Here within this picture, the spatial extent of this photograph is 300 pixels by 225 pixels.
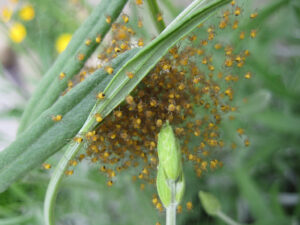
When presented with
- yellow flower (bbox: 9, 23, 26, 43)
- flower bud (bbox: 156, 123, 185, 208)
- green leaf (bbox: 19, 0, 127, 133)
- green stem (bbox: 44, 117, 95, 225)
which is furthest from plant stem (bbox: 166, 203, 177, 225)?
yellow flower (bbox: 9, 23, 26, 43)

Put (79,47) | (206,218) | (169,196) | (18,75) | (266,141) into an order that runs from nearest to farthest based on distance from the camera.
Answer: (169,196) → (79,47) → (206,218) → (266,141) → (18,75)

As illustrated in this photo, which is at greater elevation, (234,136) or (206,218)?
(234,136)

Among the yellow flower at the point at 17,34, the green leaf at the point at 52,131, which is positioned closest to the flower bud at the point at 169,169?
the green leaf at the point at 52,131

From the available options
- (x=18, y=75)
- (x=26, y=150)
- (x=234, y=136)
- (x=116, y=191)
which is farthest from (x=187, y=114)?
(x=18, y=75)

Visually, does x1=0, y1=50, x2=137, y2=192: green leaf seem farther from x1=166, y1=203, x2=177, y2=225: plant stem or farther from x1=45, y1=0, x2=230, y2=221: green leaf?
x1=166, y1=203, x2=177, y2=225: plant stem

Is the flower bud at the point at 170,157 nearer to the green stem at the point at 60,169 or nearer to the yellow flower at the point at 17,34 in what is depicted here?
the green stem at the point at 60,169

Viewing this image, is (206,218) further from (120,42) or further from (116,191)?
(120,42)

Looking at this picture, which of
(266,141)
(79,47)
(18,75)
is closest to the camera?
(79,47)
